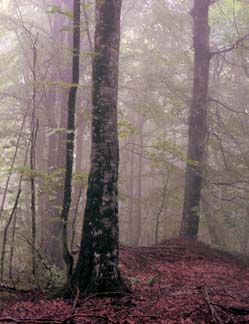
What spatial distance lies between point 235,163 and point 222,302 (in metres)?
10.1

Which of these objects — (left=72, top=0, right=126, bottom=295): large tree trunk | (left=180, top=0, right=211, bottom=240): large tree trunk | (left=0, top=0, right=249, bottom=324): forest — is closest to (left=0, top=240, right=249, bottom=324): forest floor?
(left=0, top=0, right=249, bottom=324): forest

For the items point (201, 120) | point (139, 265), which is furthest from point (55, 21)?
point (139, 265)

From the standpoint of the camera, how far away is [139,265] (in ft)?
32.6

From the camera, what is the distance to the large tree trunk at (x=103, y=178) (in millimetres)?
6867

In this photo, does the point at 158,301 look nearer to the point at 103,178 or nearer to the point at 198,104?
the point at 103,178

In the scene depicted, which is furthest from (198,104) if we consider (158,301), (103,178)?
(158,301)

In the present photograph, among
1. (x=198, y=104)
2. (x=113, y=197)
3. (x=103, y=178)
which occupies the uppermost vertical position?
(x=198, y=104)

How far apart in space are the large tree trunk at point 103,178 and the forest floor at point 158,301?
42 centimetres

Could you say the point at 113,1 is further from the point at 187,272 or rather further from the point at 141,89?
the point at 141,89

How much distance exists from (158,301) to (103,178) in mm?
2152

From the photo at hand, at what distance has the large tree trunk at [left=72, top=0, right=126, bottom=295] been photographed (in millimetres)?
6867

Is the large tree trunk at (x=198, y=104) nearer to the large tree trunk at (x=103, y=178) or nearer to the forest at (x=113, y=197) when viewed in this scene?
the forest at (x=113, y=197)

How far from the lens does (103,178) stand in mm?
7027

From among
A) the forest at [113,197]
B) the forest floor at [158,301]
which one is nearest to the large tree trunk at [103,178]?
the forest at [113,197]
